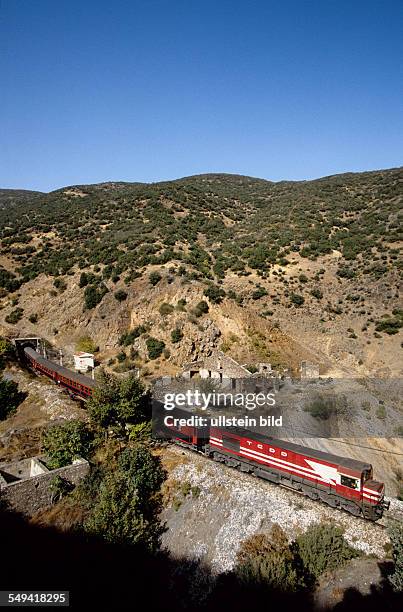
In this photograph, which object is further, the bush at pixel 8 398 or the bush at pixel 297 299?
the bush at pixel 297 299

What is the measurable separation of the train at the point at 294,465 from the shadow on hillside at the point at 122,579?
3681 mm

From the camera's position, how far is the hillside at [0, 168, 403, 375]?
150ft

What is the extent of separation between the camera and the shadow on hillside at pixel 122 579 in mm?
16281

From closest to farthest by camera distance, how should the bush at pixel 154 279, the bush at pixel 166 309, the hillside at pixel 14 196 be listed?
the bush at pixel 166 309 < the bush at pixel 154 279 < the hillside at pixel 14 196

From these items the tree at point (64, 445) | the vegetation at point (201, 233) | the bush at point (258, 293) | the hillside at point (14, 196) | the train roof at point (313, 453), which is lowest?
the tree at point (64, 445)

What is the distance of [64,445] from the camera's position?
23.7 metres

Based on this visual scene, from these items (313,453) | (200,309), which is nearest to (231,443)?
(313,453)

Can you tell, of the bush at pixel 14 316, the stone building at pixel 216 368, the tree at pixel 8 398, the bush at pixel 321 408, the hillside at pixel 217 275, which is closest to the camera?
the bush at pixel 321 408

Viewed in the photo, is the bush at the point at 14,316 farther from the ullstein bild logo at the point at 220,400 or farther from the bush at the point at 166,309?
the ullstein bild logo at the point at 220,400

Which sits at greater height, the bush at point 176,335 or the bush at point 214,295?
the bush at point 214,295

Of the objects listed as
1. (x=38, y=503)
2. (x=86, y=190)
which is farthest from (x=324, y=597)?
(x=86, y=190)

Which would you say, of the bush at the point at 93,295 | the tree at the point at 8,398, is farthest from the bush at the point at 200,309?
the tree at the point at 8,398

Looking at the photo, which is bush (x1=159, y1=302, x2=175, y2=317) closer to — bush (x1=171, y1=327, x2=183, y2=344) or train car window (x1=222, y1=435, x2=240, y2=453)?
bush (x1=171, y1=327, x2=183, y2=344)

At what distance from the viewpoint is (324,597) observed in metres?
16.5
